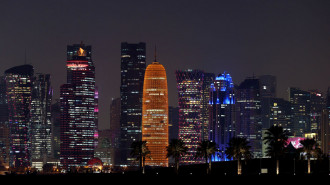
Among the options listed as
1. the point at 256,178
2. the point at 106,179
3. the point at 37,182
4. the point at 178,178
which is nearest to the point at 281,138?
the point at 256,178

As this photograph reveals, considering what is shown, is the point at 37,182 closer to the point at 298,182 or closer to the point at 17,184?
the point at 17,184

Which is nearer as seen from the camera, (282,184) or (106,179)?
(282,184)

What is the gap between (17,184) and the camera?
17488 cm

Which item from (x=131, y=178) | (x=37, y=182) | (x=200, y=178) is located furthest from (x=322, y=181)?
(x=37, y=182)

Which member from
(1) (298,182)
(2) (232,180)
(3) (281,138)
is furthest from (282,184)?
(3) (281,138)

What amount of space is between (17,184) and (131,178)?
32.8 m

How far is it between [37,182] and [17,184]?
6.87 meters

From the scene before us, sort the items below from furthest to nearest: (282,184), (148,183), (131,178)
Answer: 1. (131,178)
2. (148,183)
3. (282,184)

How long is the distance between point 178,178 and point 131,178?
1293cm

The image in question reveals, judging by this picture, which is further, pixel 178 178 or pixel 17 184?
pixel 178 178

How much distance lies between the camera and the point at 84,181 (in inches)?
7210

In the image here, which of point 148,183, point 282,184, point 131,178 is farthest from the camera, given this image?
point 131,178

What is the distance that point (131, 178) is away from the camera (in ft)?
639

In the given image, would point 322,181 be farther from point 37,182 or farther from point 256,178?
point 37,182
